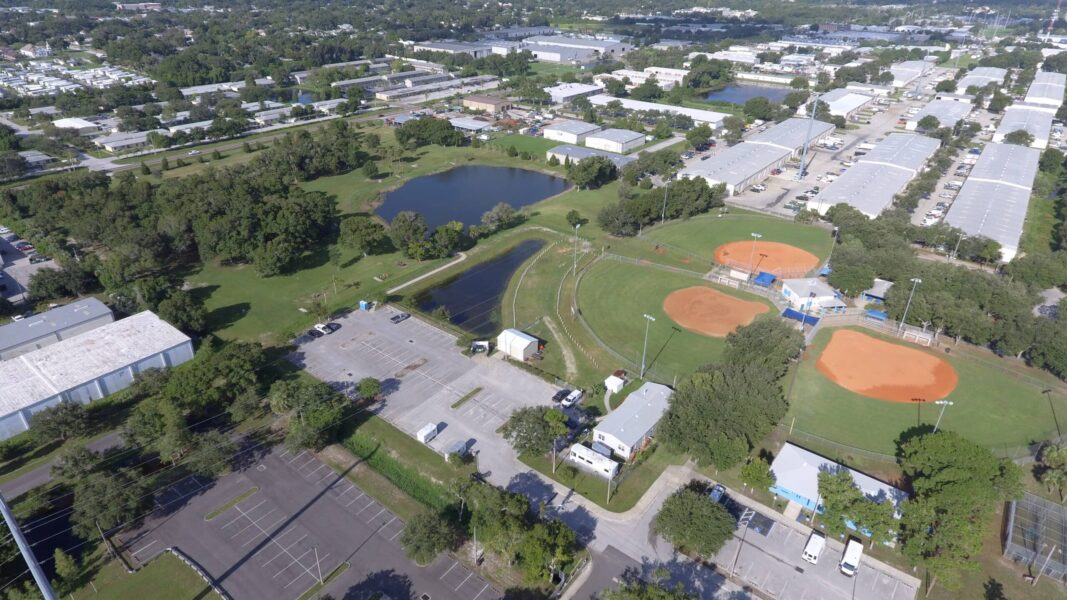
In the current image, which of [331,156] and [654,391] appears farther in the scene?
[331,156]

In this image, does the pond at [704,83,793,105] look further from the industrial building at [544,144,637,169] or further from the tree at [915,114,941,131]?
the industrial building at [544,144,637,169]

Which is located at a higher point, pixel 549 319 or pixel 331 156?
pixel 331 156

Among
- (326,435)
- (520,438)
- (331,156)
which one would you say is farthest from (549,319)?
(331,156)

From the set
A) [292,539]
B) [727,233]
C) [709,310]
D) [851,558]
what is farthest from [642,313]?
[292,539]

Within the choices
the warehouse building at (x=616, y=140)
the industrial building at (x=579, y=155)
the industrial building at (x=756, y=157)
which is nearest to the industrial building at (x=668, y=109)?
the industrial building at (x=756, y=157)

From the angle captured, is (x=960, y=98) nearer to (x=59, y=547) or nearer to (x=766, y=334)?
(x=766, y=334)

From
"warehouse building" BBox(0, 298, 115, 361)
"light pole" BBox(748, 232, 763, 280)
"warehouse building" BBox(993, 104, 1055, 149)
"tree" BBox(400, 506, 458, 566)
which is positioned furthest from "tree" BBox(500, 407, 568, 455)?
"warehouse building" BBox(993, 104, 1055, 149)

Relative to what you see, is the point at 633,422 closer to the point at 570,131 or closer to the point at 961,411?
the point at 961,411
